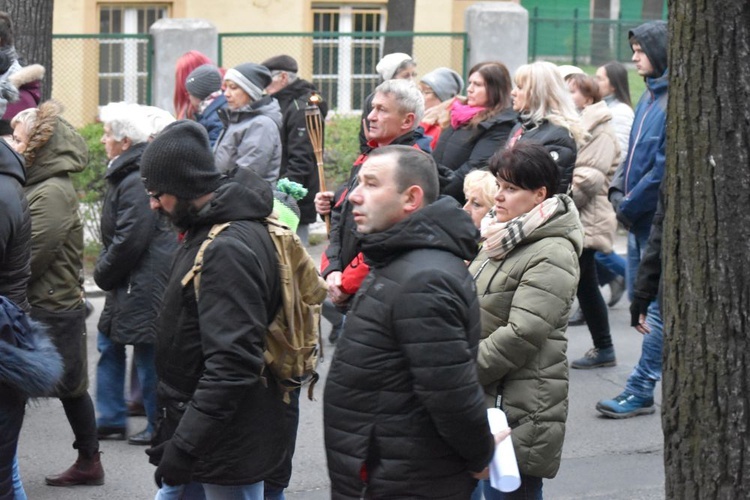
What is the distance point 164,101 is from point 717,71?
1039 cm

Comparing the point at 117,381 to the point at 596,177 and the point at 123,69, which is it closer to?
the point at 596,177

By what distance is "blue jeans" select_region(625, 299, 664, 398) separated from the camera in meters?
6.55

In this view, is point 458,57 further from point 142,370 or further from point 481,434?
point 481,434

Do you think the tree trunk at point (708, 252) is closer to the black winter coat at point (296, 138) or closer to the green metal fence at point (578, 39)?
the black winter coat at point (296, 138)

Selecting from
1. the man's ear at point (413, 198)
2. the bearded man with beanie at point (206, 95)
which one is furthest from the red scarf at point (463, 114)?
the man's ear at point (413, 198)

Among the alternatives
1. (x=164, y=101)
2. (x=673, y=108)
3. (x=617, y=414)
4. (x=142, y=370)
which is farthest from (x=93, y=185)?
(x=673, y=108)

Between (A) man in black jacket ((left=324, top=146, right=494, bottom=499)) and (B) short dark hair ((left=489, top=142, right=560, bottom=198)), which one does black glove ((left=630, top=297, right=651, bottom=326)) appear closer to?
(B) short dark hair ((left=489, top=142, right=560, bottom=198))

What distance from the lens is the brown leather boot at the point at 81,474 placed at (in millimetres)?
5785

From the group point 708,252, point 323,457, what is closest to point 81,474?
point 323,457

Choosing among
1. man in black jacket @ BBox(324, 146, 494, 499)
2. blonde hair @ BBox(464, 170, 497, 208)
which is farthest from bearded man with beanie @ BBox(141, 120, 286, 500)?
blonde hair @ BBox(464, 170, 497, 208)

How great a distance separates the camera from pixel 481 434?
3461mm

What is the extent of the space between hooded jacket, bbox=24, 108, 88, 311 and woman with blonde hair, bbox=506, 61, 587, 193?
2.47 metres

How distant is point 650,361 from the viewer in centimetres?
666

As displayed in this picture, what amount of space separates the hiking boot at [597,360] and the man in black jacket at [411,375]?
4.35 metres
